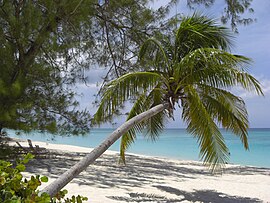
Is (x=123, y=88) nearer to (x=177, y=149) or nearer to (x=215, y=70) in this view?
(x=215, y=70)

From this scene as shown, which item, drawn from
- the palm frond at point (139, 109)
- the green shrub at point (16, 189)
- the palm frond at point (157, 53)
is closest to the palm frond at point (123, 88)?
the palm frond at point (139, 109)

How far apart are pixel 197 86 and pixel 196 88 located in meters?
0.07

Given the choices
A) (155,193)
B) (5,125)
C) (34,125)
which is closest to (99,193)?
(155,193)

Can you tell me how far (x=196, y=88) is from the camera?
5.36 meters

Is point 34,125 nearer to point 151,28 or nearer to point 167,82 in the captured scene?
point 167,82

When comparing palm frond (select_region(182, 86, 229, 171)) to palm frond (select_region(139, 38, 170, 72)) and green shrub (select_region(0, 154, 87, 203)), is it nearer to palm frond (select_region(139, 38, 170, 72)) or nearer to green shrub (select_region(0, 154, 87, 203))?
palm frond (select_region(139, 38, 170, 72))

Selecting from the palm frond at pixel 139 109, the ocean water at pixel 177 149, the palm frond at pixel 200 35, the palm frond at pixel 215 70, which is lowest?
the ocean water at pixel 177 149

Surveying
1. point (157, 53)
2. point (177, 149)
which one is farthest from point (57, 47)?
point (177, 149)

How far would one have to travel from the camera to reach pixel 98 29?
941cm

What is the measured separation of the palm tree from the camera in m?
4.88

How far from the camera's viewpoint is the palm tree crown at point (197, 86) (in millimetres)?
4902

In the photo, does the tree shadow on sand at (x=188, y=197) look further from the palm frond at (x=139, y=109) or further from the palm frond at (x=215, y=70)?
the palm frond at (x=215, y=70)

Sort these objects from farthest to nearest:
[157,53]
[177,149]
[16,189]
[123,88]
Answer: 1. [177,149]
2. [157,53]
3. [123,88]
4. [16,189]

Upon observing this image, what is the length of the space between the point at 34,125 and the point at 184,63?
3502 mm
